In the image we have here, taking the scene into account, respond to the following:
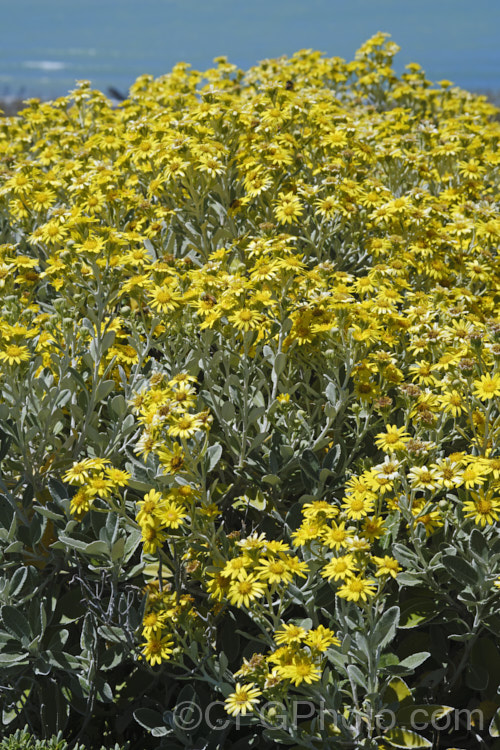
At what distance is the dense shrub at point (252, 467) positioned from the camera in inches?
94.9

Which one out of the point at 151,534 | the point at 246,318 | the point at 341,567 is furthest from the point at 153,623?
the point at 246,318

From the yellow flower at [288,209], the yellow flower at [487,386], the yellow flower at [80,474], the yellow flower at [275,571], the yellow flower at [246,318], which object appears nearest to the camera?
the yellow flower at [275,571]

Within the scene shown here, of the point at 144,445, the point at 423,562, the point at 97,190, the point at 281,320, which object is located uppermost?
the point at 97,190

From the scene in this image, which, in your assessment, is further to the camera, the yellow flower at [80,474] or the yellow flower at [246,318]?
the yellow flower at [246,318]

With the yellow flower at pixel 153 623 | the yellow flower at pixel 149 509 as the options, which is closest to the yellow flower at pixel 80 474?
the yellow flower at pixel 149 509

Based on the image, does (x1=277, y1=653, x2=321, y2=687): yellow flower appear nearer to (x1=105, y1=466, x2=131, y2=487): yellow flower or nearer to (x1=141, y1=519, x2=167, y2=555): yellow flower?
(x1=141, y1=519, x2=167, y2=555): yellow flower

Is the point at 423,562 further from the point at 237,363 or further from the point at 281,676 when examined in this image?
the point at 237,363

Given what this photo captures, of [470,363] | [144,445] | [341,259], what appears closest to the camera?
[144,445]

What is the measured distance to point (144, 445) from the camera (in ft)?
7.92

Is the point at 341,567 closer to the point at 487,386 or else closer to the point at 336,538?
the point at 336,538

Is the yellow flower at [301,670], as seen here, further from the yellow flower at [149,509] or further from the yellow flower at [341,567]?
the yellow flower at [149,509]

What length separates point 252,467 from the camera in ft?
10.1

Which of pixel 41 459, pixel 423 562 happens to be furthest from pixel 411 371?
pixel 41 459

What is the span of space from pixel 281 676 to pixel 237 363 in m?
1.29
